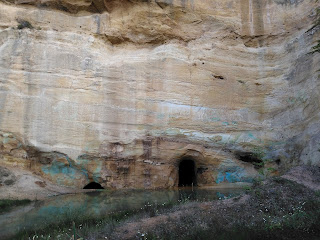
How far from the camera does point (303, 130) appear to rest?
9180 millimetres

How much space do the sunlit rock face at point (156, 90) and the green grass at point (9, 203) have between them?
3.73 feet

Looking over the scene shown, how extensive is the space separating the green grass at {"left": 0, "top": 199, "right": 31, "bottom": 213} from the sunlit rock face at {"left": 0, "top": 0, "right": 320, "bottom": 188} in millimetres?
1137

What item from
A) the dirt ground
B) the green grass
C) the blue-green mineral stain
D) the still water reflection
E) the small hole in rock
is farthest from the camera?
the small hole in rock

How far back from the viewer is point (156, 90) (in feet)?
32.0

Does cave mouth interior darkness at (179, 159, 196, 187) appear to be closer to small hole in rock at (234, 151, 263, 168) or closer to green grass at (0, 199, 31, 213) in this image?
small hole in rock at (234, 151, 263, 168)

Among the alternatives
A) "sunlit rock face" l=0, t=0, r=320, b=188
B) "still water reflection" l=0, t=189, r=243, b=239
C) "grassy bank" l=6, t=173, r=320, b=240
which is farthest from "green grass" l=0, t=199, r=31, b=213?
"grassy bank" l=6, t=173, r=320, b=240

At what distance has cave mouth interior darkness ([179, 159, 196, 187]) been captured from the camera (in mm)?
10336

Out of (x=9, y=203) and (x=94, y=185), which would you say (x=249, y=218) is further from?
(x=9, y=203)

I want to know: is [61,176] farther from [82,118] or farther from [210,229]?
[210,229]

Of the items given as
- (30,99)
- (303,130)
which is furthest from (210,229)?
(30,99)

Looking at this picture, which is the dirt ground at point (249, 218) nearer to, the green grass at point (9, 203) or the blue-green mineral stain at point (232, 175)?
the blue-green mineral stain at point (232, 175)

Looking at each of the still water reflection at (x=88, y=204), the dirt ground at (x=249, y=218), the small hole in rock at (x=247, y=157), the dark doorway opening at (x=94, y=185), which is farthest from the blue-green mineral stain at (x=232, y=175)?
the dark doorway opening at (x=94, y=185)

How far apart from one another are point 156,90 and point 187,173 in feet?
10.7

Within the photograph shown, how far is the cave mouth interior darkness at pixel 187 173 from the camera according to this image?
1034cm
